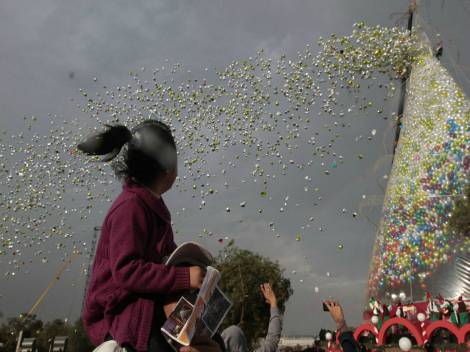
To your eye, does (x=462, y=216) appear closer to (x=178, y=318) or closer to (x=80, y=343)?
(x=178, y=318)

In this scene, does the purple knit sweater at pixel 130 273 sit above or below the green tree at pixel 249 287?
above

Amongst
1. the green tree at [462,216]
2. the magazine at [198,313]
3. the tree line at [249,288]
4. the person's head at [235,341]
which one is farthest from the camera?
the tree line at [249,288]

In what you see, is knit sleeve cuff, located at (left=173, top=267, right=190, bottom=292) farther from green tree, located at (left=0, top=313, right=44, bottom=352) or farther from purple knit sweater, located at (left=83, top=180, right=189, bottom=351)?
green tree, located at (left=0, top=313, right=44, bottom=352)

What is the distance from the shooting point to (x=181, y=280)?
1.37 metres

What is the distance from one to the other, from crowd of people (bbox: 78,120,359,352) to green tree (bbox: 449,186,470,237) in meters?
11.9

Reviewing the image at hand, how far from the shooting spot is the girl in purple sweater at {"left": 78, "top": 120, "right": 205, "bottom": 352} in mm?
1358

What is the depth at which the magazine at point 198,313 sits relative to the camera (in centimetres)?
131

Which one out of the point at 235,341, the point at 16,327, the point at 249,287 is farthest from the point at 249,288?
the point at 16,327

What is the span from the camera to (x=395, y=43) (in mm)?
Answer: 10977

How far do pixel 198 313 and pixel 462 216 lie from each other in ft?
40.0

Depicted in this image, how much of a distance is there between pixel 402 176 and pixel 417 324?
187 inches

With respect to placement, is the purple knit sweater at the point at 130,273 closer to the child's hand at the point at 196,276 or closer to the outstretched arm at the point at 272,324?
the child's hand at the point at 196,276

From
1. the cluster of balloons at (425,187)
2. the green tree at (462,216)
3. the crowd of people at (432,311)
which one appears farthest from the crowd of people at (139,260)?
the cluster of balloons at (425,187)

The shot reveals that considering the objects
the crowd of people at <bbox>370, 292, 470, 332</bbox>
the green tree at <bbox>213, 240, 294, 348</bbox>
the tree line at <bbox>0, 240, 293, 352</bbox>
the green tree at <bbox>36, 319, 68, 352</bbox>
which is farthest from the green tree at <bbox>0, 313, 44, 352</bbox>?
the crowd of people at <bbox>370, 292, 470, 332</bbox>
